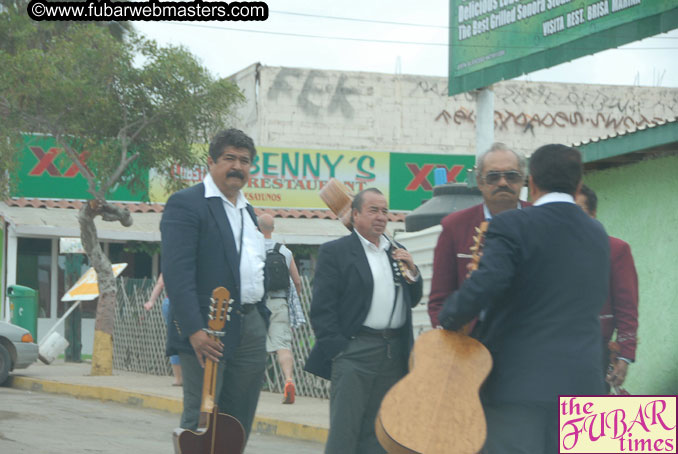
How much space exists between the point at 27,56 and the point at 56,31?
42.1 feet

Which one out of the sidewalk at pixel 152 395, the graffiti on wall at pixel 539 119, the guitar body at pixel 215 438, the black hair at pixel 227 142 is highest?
the graffiti on wall at pixel 539 119

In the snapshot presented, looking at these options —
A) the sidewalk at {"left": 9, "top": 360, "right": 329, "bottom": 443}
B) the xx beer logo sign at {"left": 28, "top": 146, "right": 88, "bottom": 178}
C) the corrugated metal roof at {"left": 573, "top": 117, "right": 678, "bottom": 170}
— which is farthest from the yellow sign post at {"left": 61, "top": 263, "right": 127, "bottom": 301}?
the corrugated metal roof at {"left": 573, "top": 117, "right": 678, "bottom": 170}

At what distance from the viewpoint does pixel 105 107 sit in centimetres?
1642

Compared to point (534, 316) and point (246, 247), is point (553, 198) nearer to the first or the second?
point (534, 316)

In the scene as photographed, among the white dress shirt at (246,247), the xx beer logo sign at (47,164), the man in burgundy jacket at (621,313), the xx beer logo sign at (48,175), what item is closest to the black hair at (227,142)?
the white dress shirt at (246,247)

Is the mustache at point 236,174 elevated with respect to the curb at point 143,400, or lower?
elevated

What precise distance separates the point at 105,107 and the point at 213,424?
461 inches

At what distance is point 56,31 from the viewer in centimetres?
2873

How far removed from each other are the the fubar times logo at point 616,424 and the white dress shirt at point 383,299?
1.73 m

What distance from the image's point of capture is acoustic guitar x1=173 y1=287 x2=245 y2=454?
5309 millimetres

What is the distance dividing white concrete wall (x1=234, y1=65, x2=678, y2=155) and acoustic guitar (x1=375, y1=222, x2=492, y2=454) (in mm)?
24085

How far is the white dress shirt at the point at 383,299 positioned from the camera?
602 cm

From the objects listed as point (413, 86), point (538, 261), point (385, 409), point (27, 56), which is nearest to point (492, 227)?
point (538, 261)

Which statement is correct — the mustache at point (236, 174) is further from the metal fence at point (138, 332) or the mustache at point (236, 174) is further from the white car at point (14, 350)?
the white car at point (14, 350)
